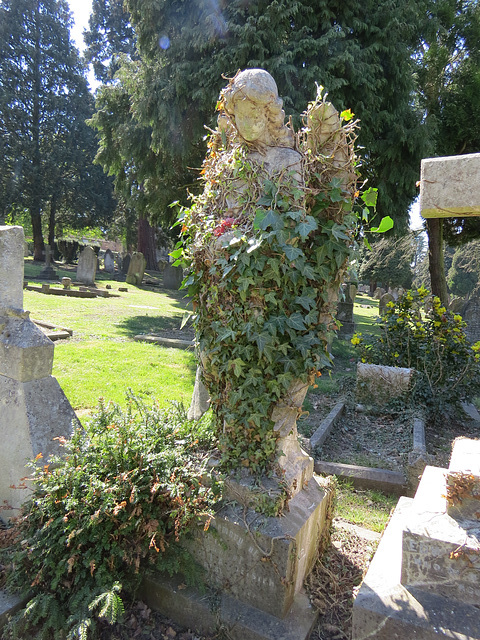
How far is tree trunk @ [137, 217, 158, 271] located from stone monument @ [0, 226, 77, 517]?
21.8m

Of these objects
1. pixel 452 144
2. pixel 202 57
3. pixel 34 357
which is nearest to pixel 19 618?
pixel 34 357

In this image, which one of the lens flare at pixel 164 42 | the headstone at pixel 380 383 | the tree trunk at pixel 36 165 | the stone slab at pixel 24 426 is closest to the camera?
the stone slab at pixel 24 426

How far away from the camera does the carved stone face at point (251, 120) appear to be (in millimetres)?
2037

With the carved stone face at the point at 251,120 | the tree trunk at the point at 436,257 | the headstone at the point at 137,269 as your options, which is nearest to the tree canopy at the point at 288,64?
the tree trunk at the point at 436,257

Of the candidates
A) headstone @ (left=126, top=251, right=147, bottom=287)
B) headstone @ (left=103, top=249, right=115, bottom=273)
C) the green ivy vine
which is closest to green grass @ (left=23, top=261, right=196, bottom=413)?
the green ivy vine

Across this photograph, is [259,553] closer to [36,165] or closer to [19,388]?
[19,388]

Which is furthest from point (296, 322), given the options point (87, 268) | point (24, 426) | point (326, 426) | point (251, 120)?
point (87, 268)

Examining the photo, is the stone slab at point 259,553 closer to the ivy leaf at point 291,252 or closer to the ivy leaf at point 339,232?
the ivy leaf at point 291,252

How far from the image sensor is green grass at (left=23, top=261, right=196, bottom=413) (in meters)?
5.31

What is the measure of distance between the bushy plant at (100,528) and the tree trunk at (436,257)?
10.0 meters

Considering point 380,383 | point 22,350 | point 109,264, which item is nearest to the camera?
point 22,350

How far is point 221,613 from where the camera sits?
1.96m

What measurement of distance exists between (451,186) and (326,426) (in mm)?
3518

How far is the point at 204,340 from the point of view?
218 centimetres
